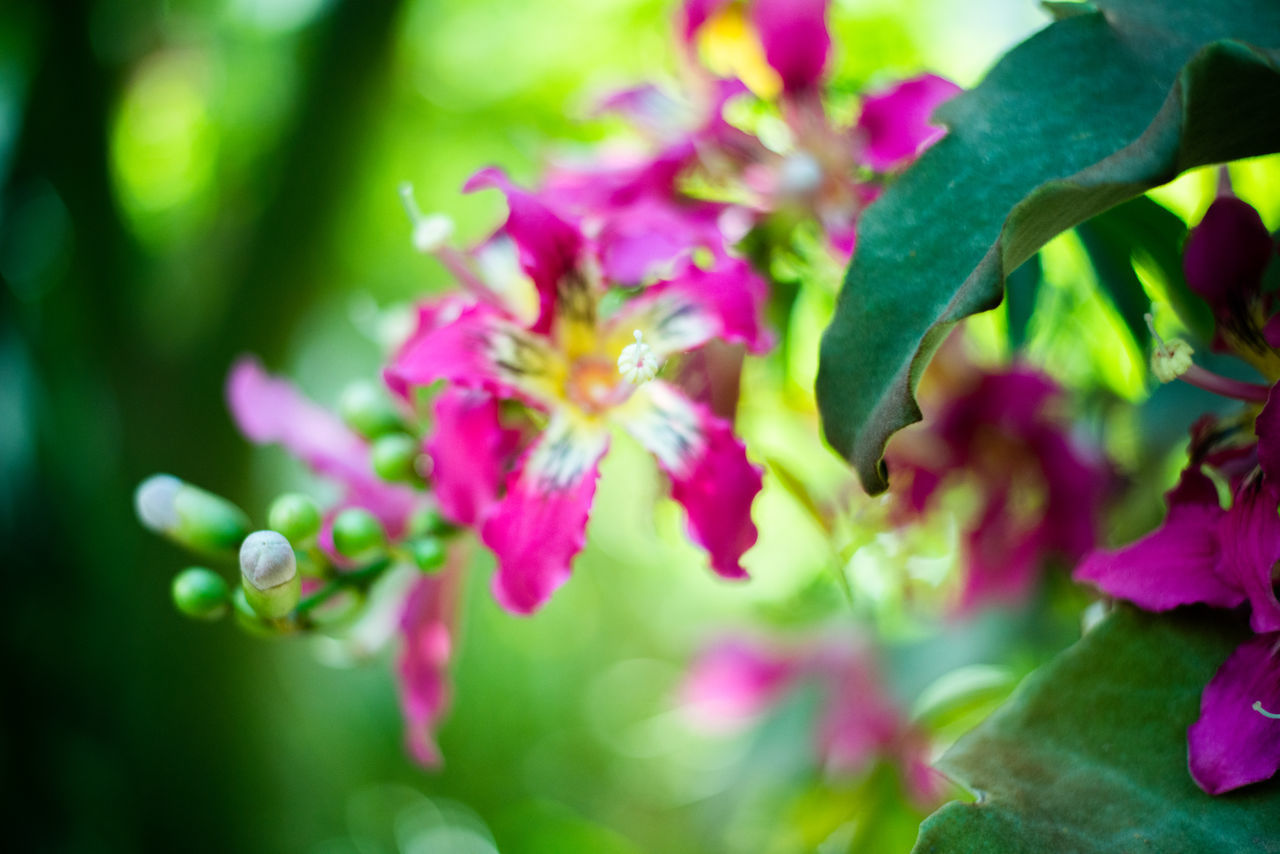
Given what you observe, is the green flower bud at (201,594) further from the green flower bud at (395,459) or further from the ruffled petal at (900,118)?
the ruffled petal at (900,118)

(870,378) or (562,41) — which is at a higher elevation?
(870,378)

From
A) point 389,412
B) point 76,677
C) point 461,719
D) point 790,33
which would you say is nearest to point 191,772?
point 76,677

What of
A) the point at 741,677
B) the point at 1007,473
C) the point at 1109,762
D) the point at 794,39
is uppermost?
the point at 794,39

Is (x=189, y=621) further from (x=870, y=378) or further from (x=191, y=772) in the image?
(x=870, y=378)

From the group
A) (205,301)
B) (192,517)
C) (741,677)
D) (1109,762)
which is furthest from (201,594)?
(205,301)

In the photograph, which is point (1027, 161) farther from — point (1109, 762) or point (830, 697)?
point (830, 697)

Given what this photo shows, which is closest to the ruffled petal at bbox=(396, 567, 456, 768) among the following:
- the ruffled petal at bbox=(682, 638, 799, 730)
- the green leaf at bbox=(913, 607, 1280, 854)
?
the green leaf at bbox=(913, 607, 1280, 854)

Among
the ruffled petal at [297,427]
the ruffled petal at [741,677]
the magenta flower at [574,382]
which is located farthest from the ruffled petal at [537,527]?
the ruffled petal at [741,677]
